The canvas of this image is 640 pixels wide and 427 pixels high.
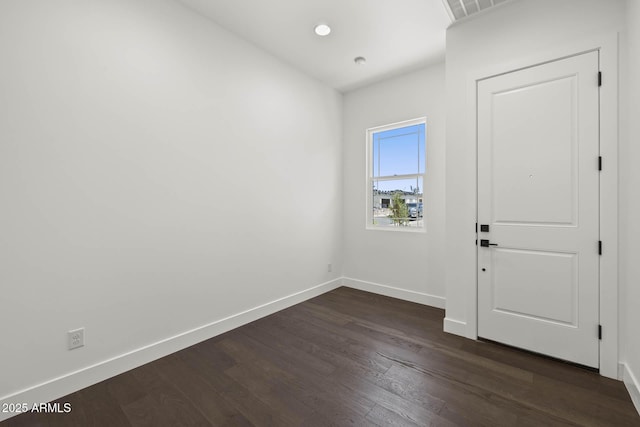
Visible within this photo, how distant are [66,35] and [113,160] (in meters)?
0.84

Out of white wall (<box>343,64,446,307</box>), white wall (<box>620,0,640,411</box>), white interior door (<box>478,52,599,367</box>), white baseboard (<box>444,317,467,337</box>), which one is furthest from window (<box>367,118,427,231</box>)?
white wall (<box>620,0,640,411</box>)

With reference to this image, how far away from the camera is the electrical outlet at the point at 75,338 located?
6.24ft

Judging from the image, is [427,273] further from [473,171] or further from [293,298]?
[293,298]

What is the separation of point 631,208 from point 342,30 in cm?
275

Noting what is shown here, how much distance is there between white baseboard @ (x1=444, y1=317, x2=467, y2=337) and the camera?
105 inches

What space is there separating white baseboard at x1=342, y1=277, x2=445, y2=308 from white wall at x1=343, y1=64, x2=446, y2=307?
0.5 inches

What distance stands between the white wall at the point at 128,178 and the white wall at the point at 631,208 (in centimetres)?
295

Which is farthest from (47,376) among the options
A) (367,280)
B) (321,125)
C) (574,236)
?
(574,236)

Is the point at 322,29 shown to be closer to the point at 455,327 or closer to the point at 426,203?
the point at 426,203

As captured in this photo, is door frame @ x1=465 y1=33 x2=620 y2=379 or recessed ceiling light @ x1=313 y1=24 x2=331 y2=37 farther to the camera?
recessed ceiling light @ x1=313 y1=24 x2=331 y2=37

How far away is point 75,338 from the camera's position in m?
1.92

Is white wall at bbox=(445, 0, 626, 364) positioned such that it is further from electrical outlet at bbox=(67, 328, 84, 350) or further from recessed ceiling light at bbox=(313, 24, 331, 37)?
electrical outlet at bbox=(67, 328, 84, 350)

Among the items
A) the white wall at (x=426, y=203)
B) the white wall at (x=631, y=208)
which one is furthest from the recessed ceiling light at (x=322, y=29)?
the white wall at (x=631, y=208)

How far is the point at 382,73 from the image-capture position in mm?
3672
